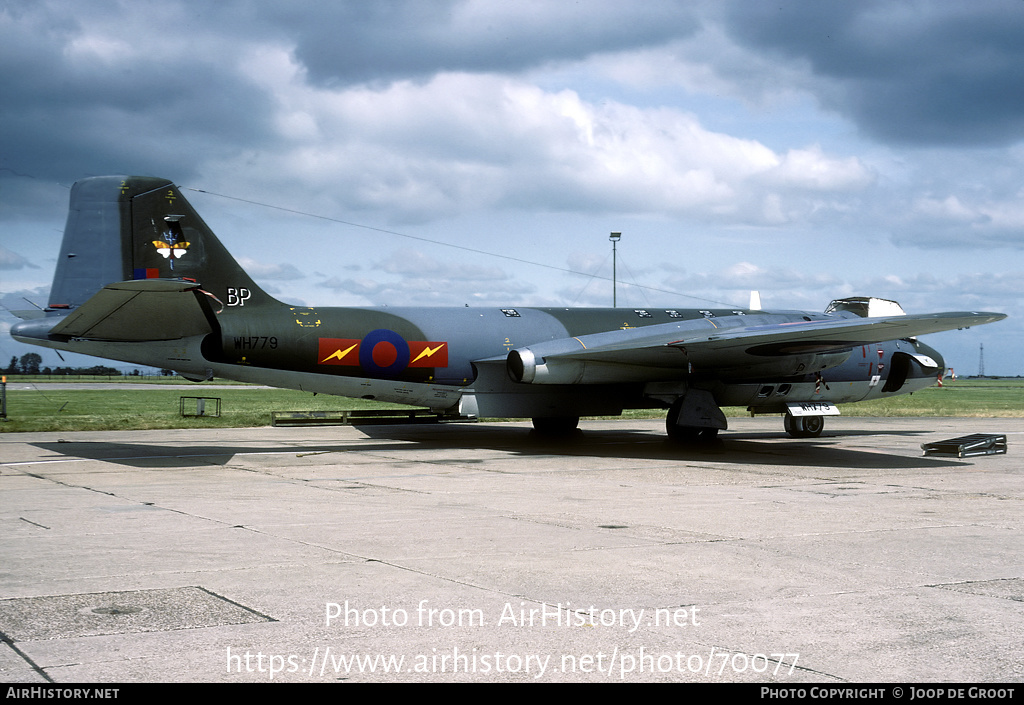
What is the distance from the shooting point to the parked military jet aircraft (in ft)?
58.0

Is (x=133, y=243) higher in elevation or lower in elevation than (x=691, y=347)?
higher

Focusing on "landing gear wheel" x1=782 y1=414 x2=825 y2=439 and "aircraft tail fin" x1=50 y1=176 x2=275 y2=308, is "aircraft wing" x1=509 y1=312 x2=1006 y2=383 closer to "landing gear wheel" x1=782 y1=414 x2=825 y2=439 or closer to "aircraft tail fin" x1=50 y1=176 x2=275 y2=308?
"landing gear wheel" x1=782 y1=414 x2=825 y2=439

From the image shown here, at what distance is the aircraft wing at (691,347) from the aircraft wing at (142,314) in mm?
6938

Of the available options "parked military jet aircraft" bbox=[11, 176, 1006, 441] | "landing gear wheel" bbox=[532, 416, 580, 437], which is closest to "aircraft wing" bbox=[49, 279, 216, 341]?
"parked military jet aircraft" bbox=[11, 176, 1006, 441]

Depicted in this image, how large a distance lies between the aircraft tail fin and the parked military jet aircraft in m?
0.03

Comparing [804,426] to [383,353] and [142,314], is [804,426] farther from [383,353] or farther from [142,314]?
[142,314]

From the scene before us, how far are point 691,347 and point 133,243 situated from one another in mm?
12186

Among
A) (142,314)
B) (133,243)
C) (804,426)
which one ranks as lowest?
(804,426)

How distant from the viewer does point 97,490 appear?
12.9 m

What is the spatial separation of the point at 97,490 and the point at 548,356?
9791 millimetres

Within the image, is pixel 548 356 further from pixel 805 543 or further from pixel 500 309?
pixel 805 543

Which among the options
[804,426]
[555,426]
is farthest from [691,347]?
[804,426]

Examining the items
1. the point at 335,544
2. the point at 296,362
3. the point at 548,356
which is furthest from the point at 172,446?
the point at 335,544

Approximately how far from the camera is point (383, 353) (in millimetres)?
20047
